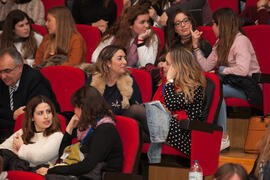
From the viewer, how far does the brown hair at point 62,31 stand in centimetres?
493

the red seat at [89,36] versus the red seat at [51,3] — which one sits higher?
the red seat at [51,3]

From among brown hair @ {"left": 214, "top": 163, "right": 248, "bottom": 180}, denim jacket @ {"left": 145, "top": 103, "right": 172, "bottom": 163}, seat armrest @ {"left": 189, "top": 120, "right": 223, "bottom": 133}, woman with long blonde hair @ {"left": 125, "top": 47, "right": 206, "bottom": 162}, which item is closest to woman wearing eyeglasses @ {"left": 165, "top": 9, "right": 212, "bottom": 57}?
woman with long blonde hair @ {"left": 125, "top": 47, "right": 206, "bottom": 162}

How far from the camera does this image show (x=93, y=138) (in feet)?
10.6

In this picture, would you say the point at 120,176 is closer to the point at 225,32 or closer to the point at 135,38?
the point at 225,32

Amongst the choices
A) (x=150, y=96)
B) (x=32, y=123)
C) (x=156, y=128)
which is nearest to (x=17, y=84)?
(x=32, y=123)

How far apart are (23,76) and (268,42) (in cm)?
188

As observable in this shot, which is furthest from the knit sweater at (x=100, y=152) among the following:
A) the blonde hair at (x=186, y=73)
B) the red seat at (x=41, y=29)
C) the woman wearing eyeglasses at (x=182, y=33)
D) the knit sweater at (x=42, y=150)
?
the red seat at (x=41, y=29)

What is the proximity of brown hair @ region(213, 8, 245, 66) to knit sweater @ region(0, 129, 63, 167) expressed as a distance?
1.52m

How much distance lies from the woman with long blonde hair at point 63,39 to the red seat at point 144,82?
2.45ft

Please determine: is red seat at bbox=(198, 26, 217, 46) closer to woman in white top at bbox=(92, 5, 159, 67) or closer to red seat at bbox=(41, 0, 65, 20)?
woman in white top at bbox=(92, 5, 159, 67)

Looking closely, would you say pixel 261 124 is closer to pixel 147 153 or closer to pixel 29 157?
pixel 147 153

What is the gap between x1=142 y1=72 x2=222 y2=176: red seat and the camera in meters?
3.50

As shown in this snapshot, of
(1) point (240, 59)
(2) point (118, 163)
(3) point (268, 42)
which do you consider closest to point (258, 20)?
(3) point (268, 42)

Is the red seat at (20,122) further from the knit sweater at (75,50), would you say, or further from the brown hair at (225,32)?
the brown hair at (225,32)
